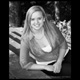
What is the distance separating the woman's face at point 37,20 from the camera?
3.39 meters

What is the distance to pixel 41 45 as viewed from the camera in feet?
11.4

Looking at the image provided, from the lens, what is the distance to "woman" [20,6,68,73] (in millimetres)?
3428

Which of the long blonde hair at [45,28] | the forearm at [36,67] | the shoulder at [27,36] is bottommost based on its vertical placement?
the forearm at [36,67]

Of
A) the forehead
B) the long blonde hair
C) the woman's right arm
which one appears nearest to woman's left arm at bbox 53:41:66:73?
the long blonde hair

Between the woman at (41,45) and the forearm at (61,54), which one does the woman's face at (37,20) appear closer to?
the woman at (41,45)

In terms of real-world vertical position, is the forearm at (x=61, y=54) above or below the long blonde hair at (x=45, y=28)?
below

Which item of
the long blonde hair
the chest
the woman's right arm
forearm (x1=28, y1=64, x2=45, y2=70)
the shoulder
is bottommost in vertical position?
forearm (x1=28, y1=64, x2=45, y2=70)

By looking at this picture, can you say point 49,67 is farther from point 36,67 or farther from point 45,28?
point 45,28

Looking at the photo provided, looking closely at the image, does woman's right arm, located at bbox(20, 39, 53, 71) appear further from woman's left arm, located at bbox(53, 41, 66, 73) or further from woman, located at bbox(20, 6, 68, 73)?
woman's left arm, located at bbox(53, 41, 66, 73)

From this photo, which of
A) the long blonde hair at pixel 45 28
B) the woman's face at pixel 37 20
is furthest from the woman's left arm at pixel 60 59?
the woman's face at pixel 37 20

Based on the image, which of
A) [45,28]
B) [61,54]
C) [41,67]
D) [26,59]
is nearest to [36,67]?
[41,67]

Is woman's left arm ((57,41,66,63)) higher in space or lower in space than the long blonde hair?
lower

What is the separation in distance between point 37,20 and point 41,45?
20.3 inches
